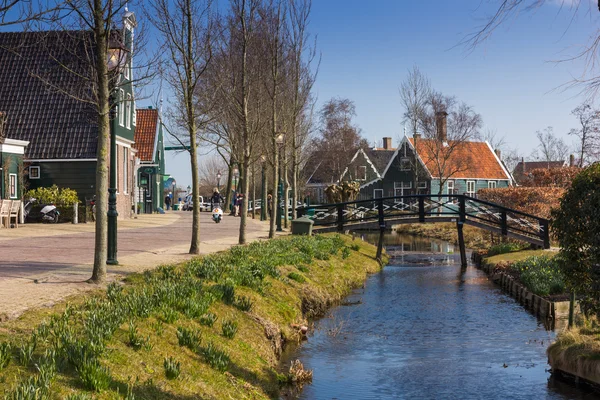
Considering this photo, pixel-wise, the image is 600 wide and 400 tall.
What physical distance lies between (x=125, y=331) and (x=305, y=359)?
4181 mm

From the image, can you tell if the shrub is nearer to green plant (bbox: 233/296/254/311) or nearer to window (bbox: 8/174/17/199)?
green plant (bbox: 233/296/254/311)

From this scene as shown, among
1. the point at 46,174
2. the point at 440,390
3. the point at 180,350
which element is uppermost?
the point at 46,174

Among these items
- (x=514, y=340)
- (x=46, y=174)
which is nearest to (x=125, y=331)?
(x=514, y=340)

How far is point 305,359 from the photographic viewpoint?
1235 cm

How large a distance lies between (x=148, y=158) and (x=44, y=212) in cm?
1949

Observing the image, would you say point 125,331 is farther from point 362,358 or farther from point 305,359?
point 362,358

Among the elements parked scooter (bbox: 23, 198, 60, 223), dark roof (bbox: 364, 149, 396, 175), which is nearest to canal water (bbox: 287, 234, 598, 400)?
parked scooter (bbox: 23, 198, 60, 223)

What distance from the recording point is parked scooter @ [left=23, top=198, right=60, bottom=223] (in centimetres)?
3209

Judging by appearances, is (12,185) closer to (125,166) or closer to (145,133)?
(125,166)

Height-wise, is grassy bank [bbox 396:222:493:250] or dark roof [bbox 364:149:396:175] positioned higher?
dark roof [bbox 364:149:396:175]

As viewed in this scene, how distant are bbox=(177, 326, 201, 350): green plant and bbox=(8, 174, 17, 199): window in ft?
79.3

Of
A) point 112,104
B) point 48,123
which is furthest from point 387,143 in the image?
point 112,104

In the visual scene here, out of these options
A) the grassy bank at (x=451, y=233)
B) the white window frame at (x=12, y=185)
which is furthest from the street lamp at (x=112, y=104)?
the grassy bank at (x=451, y=233)

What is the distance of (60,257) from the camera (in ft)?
56.4
